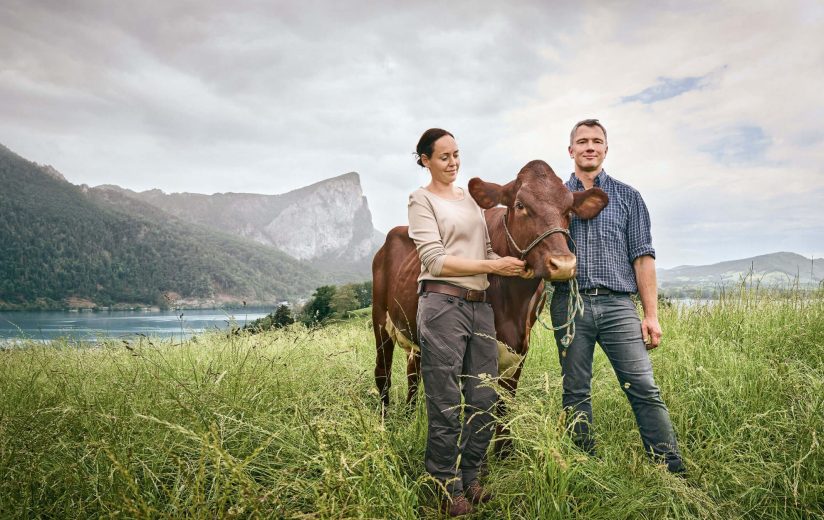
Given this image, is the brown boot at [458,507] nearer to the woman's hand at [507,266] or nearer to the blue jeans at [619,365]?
the blue jeans at [619,365]

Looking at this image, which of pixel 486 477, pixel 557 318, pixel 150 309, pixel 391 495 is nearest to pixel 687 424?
pixel 557 318

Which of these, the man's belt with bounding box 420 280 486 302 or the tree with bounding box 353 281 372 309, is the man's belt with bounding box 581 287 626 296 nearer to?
the man's belt with bounding box 420 280 486 302

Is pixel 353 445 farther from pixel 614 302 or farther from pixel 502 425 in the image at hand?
pixel 614 302

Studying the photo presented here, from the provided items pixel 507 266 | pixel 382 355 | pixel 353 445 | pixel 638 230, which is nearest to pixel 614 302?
pixel 638 230

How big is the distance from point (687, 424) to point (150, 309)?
134 m

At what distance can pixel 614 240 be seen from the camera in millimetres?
3451

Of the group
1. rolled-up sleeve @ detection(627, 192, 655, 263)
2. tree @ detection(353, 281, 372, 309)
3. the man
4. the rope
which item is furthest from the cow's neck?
tree @ detection(353, 281, 372, 309)

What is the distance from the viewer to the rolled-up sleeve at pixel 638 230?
342cm

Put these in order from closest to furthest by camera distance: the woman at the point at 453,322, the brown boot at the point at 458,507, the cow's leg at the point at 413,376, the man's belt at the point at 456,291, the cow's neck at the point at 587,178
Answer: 1. the brown boot at the point at 458,507
2. the woman at the point at 453,322
3. the man's belt at the point at 456,291
4. the cow's neck at the point at 587,178
5. the cow's leg at the point at 413,376

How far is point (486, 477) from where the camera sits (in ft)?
10.9

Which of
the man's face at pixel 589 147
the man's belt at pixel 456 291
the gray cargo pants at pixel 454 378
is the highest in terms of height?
the man's face at pixel 589 147

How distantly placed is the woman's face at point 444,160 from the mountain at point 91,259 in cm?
10475

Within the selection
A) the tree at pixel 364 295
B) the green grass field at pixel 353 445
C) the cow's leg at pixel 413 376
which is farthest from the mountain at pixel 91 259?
the green grass field at pixel 353 445

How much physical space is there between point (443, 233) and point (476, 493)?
172cm
